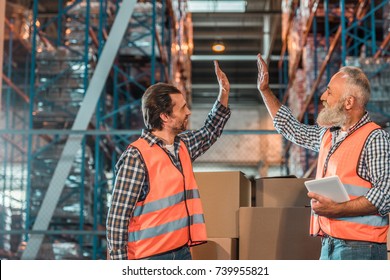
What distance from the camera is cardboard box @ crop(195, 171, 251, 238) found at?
408 centimetres

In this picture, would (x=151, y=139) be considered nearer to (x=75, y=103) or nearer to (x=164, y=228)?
(x=164, y=228)

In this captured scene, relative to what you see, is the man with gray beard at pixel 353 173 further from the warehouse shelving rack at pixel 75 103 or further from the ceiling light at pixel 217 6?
the ceiling light at pixel 217 6

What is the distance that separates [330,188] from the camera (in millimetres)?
3100

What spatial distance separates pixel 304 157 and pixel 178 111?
10.4 meters

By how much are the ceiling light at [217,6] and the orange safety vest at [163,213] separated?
19.5 metres

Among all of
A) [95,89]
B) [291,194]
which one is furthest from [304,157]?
[291,194]

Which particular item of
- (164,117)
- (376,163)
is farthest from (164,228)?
(376,163)

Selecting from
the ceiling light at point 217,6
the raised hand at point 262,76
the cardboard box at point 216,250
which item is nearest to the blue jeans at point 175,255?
the cardboard box at point 216,250

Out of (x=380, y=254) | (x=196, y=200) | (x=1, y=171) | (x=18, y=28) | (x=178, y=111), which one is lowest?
(x=1, y=171)

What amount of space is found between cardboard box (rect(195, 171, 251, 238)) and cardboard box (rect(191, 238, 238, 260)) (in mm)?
94

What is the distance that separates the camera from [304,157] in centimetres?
1359

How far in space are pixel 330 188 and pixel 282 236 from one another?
0.90 meters

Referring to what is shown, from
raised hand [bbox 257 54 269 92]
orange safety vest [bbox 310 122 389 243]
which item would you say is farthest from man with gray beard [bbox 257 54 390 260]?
raised hand [bbox 257 54 269 92]
